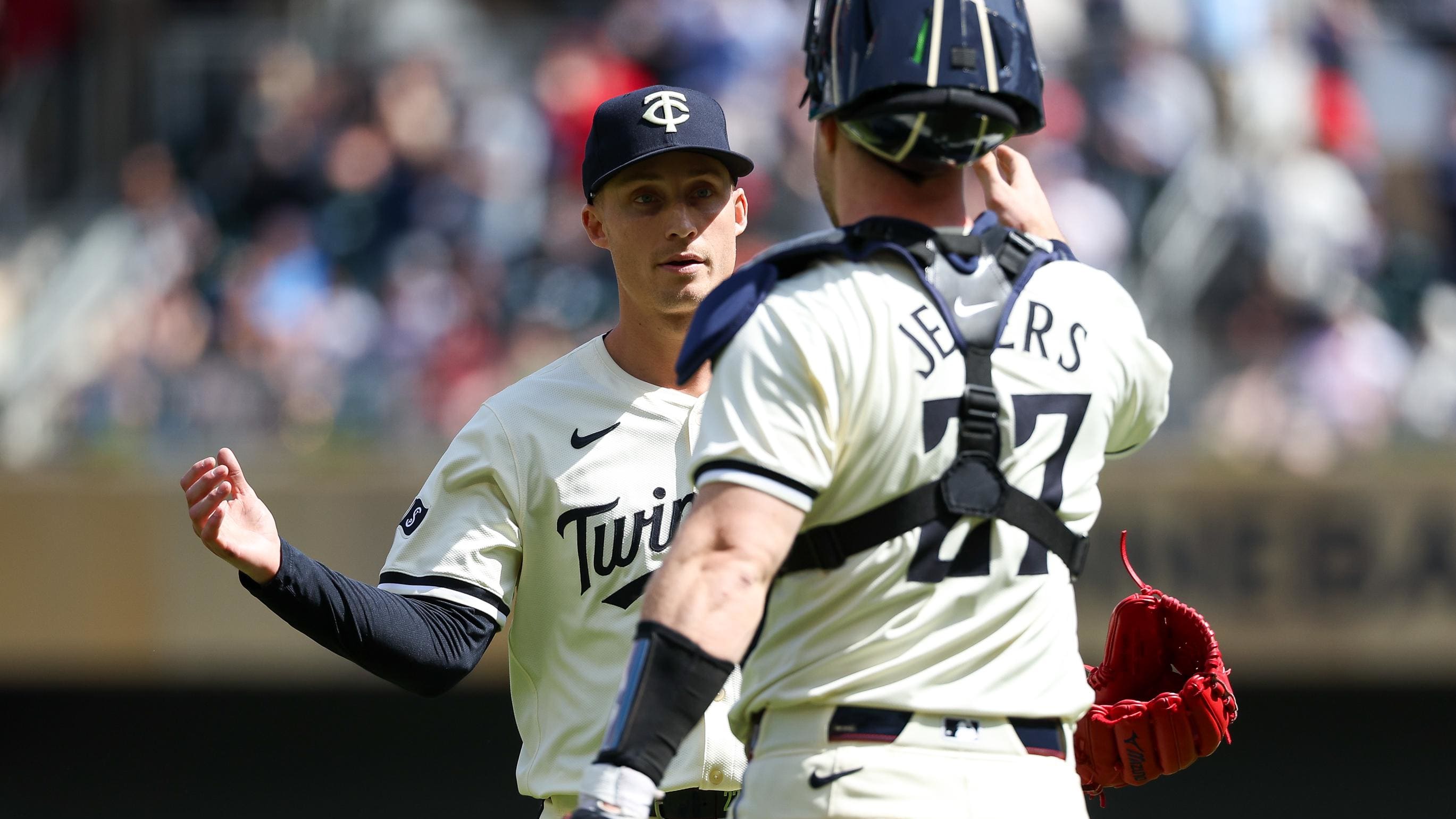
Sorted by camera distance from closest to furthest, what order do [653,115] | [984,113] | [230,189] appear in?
[984,113] < [653,115] < [230,189]

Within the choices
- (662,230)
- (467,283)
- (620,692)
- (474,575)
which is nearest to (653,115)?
(662,230)

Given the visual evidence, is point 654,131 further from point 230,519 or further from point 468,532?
point 230,519

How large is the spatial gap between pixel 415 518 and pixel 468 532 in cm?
13

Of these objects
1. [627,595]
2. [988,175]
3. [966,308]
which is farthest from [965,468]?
[627,595]

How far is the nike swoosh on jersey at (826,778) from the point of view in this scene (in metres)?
2.51

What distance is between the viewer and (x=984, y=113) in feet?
8.55

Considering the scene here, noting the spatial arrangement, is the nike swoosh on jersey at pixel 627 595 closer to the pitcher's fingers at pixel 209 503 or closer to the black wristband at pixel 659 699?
the pitcher's fingers at pixel 209 503

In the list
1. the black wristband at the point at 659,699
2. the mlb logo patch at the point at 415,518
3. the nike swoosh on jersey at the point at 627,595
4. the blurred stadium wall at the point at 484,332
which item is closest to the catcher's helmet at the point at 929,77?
the black wristband at the point at 659,699

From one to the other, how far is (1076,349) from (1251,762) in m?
7.08

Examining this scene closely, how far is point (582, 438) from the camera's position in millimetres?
3686

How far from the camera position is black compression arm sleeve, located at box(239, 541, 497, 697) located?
325 centimetres

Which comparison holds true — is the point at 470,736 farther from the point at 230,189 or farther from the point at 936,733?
the point at 936,733

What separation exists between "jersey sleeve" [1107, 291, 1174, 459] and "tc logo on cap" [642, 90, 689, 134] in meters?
1.25

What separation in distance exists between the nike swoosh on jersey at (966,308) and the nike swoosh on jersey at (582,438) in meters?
1.25
